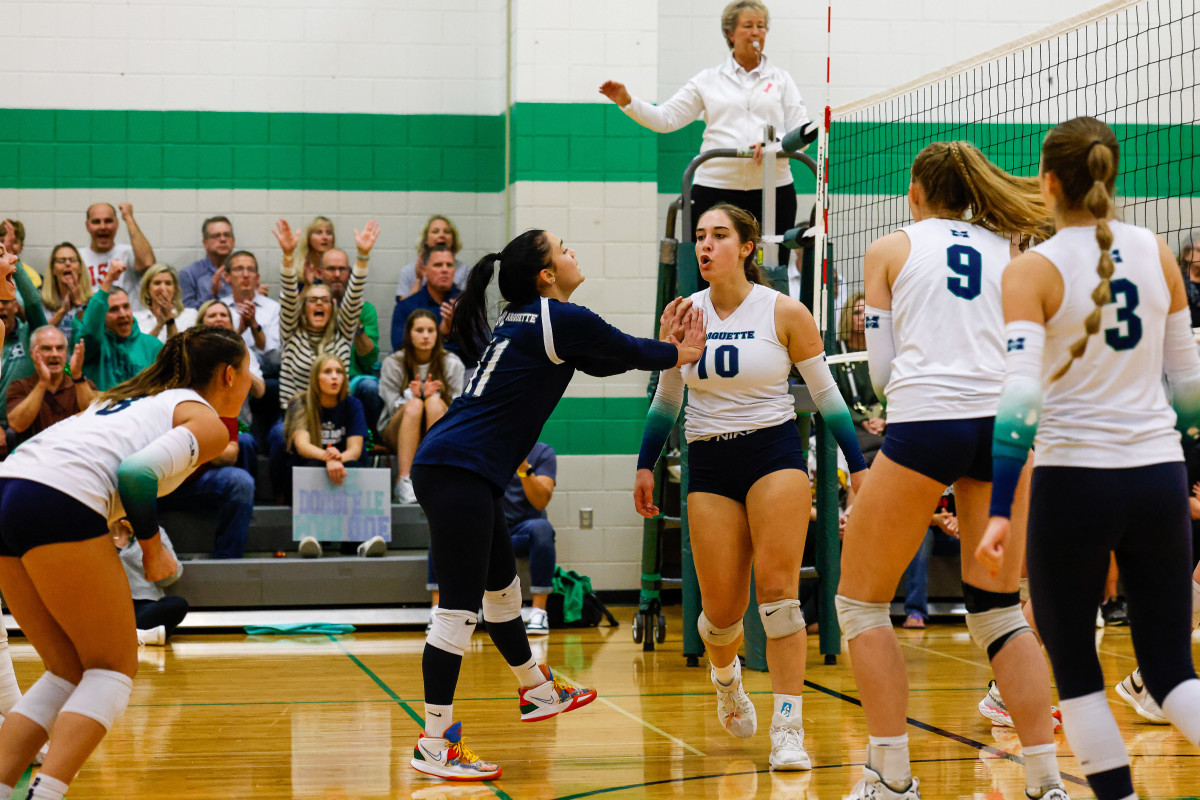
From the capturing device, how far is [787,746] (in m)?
4.01

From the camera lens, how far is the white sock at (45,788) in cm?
297

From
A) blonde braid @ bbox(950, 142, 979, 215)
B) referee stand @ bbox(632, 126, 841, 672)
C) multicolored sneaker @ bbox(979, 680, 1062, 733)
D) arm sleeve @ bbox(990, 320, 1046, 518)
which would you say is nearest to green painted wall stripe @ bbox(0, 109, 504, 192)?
referee stand @ bbox(632, 126, 841, 672)

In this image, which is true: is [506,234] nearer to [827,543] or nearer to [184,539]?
[184,539]

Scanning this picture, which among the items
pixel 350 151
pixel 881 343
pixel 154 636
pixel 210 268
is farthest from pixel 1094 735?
pixel 350 151

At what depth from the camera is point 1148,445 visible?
252cm

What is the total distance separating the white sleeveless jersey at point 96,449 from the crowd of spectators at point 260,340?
4.18m

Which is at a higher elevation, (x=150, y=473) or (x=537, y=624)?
(x=150, y=473)

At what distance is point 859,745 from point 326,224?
644 centimetres

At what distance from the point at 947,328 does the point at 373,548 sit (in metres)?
5.48

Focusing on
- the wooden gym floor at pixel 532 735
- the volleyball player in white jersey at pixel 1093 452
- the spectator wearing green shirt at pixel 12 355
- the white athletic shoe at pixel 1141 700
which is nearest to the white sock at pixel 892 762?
the wooden gym floor at pixel 532 735

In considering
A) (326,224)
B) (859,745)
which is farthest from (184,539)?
(859,745)

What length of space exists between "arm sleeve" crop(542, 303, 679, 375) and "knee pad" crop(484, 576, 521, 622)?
0.84 m

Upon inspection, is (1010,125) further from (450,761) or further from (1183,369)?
(450,761)

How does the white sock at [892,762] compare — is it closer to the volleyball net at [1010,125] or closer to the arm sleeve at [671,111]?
the arm sleeve at [671,111]
